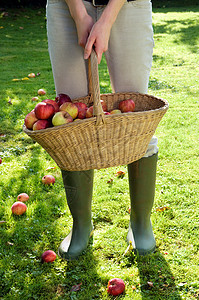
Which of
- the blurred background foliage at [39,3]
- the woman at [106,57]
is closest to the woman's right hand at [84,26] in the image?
the woman at [106,57]

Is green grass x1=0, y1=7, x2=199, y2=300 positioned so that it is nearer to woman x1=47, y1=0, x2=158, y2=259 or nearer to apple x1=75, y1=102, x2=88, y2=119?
woman x1=47, y1=0, x2=158, y2=259

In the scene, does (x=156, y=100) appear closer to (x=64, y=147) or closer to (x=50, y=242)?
(x=64, y=147)

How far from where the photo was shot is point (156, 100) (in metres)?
1.99

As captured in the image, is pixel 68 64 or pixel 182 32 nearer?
pixel 68 64

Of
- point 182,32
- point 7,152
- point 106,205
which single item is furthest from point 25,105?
point 182,32

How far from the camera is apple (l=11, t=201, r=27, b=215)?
260 centimetres

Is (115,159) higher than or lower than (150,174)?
higher

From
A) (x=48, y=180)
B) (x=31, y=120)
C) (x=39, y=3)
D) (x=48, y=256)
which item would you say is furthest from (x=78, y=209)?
(x=39, y=3)

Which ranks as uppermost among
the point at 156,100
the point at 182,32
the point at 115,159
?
the point at 156,100

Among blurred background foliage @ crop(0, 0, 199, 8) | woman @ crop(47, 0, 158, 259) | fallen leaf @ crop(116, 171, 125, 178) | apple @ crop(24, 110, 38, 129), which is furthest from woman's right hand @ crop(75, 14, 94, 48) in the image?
blurred background foliage @ crop(0, 0, 199, 8)

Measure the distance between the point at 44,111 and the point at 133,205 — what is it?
0.86 meters

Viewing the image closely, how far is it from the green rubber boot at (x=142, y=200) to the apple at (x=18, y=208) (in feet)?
2.63

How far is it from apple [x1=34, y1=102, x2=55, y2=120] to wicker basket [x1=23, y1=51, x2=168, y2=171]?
0.47 ft

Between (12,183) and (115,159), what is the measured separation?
1.59m
